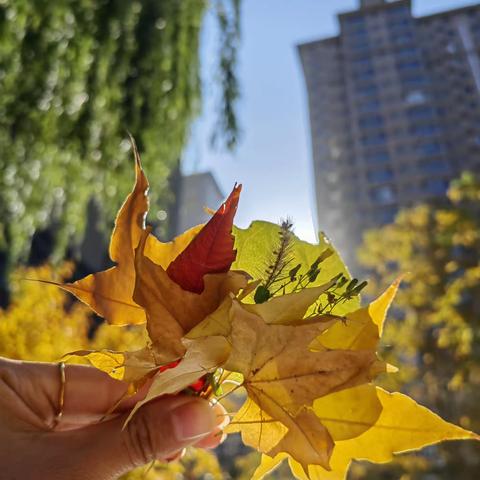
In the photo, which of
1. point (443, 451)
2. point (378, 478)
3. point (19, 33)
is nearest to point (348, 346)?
point (19, 33)

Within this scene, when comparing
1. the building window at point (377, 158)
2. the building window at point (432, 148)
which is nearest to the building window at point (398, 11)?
the building window at point (432, 148)

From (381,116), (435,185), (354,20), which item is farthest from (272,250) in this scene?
(354,20)

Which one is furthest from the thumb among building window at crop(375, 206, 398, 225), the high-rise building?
building window at crop(375, 206, 398, 225)

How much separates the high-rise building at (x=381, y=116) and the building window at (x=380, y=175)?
0.03 m

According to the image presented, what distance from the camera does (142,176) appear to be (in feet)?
1.17

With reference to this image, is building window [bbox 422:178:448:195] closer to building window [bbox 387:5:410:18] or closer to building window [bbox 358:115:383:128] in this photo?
building window [bbox 358:115:383:128]

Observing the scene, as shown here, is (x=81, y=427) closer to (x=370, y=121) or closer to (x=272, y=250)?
(x=272, y=250)

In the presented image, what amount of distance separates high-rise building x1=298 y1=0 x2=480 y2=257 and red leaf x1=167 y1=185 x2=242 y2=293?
13.3 metres

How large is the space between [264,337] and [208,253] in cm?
7

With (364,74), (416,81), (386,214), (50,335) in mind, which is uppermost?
(364,74)

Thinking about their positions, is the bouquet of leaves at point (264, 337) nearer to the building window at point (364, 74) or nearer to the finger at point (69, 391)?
the finger at point (69, 391)

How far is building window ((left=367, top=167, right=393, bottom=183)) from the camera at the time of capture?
51.6 ft

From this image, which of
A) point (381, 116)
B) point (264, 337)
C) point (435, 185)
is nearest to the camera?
point (264, 337)

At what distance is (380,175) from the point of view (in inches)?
627
